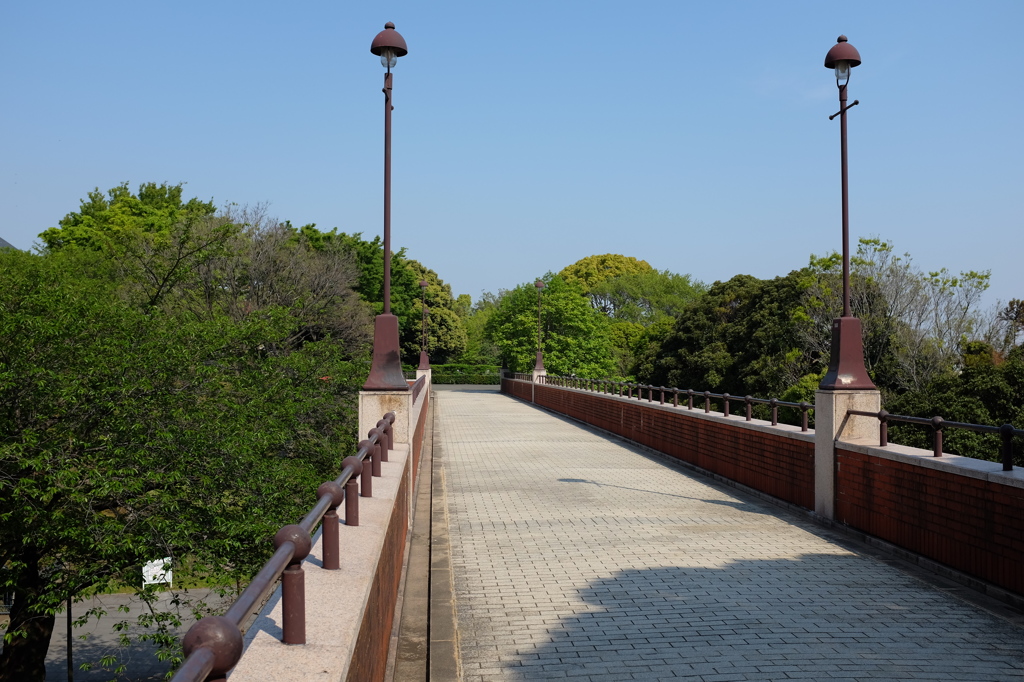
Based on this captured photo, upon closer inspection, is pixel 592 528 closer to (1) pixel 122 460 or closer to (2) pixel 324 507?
(2) pixel 324 507

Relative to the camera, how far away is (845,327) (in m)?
11.7

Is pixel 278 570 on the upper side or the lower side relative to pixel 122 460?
upper

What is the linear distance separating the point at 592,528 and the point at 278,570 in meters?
8.77

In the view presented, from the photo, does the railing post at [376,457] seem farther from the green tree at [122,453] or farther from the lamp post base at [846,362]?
the green tree at [122,453]

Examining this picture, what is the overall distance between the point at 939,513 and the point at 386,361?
21.7ft

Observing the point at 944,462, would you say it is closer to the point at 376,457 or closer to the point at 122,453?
the point at 376,457

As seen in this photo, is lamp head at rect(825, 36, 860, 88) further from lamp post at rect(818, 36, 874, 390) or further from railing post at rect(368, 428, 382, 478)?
railing post at rect(368, 428, 382, 478)

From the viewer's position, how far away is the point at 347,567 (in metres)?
4.60

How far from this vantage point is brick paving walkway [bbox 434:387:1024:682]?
6.07m

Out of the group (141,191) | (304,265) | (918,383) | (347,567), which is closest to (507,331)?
(304,265)

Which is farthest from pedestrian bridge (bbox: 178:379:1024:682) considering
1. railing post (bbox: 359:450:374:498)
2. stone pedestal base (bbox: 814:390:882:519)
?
railing post (bbox: 359:450:374:498)

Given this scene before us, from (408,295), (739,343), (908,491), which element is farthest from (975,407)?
(408,295)

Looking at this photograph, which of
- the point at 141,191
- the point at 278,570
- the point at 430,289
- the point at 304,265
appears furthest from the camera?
the point at 430,289

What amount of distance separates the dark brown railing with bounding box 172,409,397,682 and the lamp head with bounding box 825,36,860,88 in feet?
29.5
